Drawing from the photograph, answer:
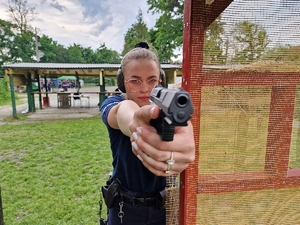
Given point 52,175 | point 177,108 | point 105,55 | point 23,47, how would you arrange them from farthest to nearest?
point 105,55, point 23,47, point 52,175, point 177,108

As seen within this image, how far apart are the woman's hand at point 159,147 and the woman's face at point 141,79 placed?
47 cm

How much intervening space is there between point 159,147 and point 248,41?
2.86ft

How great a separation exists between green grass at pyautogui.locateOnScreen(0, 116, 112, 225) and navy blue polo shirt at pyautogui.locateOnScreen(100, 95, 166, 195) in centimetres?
207

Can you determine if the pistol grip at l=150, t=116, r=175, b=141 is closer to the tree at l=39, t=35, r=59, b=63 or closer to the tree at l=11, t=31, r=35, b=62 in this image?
the tree at l=11, t=31, r=35, b=62

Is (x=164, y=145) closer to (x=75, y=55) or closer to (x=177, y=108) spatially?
(x=177, y=108)

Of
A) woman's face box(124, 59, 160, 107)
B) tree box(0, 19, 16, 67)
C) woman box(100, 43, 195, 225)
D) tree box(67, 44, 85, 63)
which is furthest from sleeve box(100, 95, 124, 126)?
tree box(67, 44, 85, 63)

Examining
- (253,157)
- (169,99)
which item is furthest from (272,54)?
(169,99)

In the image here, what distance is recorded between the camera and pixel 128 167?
129 centimetres

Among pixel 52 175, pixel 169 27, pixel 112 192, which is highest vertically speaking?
pixel 169 27

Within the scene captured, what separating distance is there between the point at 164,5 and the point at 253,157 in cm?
2094

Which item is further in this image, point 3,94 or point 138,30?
point 138,30

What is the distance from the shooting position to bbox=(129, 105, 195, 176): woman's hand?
0.70m

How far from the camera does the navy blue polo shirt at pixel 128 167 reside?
1279 mm

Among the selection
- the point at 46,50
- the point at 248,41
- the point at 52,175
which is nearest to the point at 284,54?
the point at 248,41
